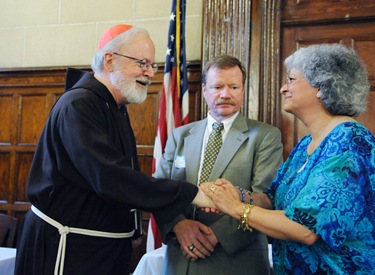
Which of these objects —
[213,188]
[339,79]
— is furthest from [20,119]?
[339,79]

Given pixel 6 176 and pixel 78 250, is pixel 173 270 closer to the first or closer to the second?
pixel 78 250

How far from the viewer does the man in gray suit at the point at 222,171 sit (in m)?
2.08

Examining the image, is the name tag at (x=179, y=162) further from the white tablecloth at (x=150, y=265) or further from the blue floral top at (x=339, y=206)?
the blue floral top at (x=339, y=206)

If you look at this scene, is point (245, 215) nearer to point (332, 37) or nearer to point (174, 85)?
point (174, 85)

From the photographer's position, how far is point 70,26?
4.62 metres

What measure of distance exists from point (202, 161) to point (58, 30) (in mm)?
2997

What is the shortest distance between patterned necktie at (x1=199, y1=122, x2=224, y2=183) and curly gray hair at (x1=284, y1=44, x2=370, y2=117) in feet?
2.19

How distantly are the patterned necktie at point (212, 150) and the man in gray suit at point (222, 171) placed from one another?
0.02 m

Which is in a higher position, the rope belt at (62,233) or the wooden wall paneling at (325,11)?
the wooden wall paneling at (325,11)

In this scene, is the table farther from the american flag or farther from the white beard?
the american flag

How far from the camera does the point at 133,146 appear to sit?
2.13 metres

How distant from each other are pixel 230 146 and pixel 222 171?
0.47ft

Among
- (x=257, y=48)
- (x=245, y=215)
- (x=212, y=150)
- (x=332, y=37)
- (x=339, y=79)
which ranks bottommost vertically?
(x=245, y=215)

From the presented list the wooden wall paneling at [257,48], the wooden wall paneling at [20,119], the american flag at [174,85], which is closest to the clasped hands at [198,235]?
the american flag at [174,85]
